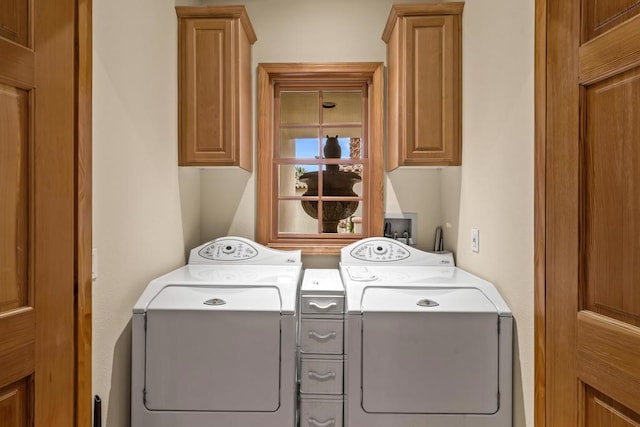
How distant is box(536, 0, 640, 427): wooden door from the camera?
3.09 ft

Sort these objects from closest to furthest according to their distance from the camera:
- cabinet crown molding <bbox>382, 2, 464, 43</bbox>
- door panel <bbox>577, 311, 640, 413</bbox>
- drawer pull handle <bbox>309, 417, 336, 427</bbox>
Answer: door panel <bbox>577, 311, 640, 413</bbox> → drawer pull handle <bbox>309, 417, 336, 427</bbox> → cabinet crown molding <bbox>382, 2, 464, 43</bbox>

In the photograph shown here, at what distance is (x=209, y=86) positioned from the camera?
2416 millimetres

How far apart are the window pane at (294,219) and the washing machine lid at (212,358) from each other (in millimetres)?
1250

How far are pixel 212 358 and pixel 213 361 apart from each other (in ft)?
0.05

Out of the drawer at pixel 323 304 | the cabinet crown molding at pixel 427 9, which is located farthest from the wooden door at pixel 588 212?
the cabinet crown molding at pixel 427 9

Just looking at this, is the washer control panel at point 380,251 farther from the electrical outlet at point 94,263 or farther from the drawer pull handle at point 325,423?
the electrical outlet at point 94,263

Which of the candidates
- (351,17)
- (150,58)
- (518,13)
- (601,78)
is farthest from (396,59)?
(601,78)

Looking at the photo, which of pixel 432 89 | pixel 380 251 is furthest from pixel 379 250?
pixel 432 89

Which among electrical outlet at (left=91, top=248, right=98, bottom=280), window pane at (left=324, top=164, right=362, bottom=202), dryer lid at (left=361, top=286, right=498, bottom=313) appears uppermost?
window pane at (left=324, top=164, right=362, bottom=202)

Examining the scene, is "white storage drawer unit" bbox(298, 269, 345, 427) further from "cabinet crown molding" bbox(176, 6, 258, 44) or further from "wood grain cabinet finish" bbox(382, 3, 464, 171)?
"cabinet crown molding" bbox(176, 6, 258, 44)

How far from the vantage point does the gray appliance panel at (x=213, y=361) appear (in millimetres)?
1748

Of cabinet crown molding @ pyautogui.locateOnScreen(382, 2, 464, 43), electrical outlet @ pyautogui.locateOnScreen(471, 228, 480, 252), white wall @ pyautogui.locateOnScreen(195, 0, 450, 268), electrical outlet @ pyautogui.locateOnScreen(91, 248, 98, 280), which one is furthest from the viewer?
white wall @ pyautogui.locateOnScreen(195, 0, 450, 268)

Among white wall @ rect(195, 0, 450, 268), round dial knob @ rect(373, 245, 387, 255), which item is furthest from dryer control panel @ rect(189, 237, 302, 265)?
round dial knob @ rect(373, 245, 387, 255)

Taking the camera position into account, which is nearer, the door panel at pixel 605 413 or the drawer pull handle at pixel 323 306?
the door panel at pixel 605 413
